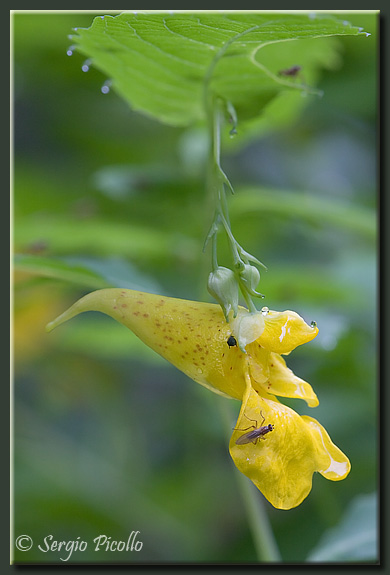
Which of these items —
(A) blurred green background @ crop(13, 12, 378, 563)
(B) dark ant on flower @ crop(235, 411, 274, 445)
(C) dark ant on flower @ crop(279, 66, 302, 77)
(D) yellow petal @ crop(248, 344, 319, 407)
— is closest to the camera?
(B) dark ant on flower @ crop(235, 411, 274, 445)

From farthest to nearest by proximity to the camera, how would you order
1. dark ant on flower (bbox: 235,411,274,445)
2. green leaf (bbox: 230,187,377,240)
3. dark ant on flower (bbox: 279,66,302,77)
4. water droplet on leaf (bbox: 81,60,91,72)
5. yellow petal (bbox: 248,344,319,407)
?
1. green leaf (bbox: 230,187,377,240)
2. dark ant on flower (bbox: 279,66,302,77)
3. water droplet on leaf (bbox: 81,60,91,72)
4. yellow petal (bbox: 248,344,319,407)
5. dark ant on flower (bbox: 235,411,274,445)

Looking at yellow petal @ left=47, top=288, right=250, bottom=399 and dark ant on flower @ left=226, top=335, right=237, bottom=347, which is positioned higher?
dark ant on flower @ left=226, top=335, right=237, bottom=347

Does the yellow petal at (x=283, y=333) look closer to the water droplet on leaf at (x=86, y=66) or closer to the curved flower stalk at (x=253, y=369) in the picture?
the curved flower stalk at (x=253, y=369)

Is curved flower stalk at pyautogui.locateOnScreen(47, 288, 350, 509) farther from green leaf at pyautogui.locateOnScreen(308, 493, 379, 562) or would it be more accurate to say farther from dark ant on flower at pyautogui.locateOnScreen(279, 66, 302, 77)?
dark ant on flower at pyautogui.locateOnScreen(279, 66, 302, 77)

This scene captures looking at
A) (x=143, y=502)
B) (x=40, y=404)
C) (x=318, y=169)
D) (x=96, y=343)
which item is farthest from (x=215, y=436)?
(x=318, y=169)
